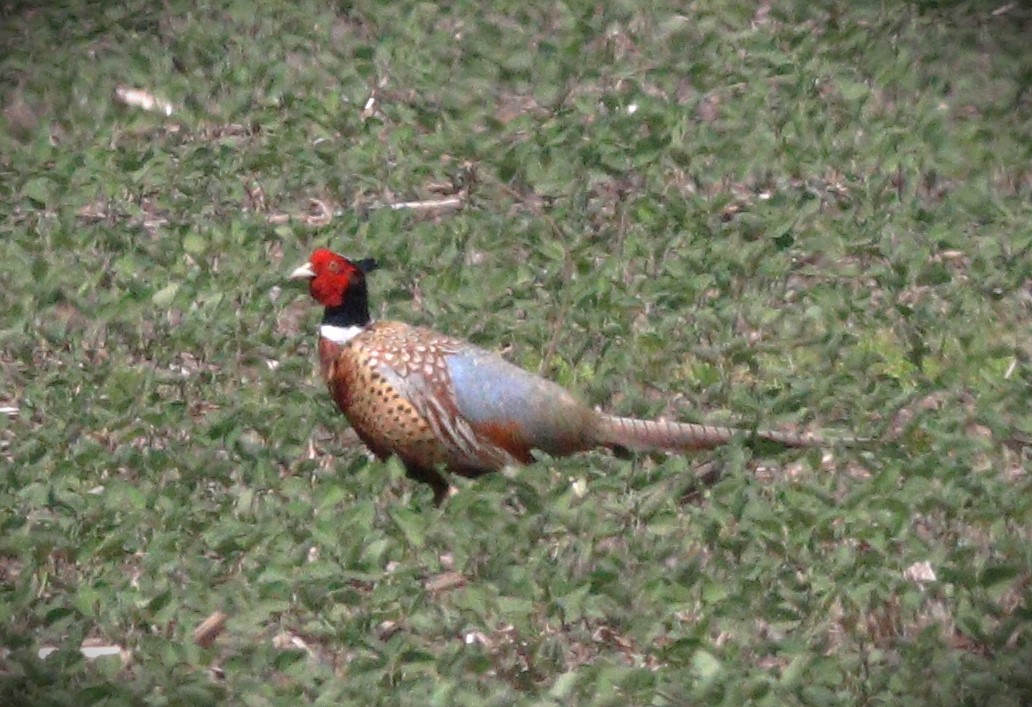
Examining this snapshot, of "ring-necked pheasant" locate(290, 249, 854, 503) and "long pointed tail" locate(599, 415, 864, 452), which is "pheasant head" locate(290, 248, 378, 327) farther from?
"long pointed tail" locate(599, 415, 864, 452)

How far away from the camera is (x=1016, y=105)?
741 cm

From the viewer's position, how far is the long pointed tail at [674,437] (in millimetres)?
5582

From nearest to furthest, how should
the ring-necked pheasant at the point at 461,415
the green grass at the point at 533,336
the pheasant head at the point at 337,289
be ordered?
the green grass at the point at 533,336 → the ring-necked pheasant at the point at 461,415 → the pheasant head at the point at 337,289

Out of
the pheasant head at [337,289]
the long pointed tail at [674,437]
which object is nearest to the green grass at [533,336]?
the long pointed tail at [674,437]

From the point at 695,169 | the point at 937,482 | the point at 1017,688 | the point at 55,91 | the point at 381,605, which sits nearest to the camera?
the point at 1017,688

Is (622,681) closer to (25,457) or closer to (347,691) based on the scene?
(347,691)

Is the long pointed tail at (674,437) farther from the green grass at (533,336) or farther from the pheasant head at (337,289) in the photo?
the pheasant head at (337,289)

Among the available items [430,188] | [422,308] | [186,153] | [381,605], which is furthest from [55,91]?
[381,605]

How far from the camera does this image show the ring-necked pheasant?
5.50m

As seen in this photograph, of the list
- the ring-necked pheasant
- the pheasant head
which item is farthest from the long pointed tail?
the pheasant head

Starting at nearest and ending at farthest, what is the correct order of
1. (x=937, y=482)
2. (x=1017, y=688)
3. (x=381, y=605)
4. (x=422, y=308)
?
(x=1017, y=688) → (x=381, y=605) → (x=937, y=482) → (x=422, y=308)

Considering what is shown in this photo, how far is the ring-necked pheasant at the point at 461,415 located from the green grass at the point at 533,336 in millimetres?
79

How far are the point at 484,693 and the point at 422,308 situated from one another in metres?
1.87

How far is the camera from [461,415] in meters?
5.50
